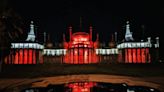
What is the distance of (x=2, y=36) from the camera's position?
30891mm

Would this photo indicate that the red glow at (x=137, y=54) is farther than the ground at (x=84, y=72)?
Yes

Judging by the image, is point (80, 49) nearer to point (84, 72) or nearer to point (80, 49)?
point (80, 49)

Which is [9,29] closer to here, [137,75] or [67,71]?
[67,71]

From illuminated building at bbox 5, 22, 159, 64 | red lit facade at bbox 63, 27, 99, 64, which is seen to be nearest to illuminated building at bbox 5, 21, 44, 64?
illuminated building at bbox 5, 22, 159, 64

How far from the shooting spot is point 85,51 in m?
82.8

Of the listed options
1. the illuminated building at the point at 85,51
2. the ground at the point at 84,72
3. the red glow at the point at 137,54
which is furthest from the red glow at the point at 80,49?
the ground at the point at 84,72

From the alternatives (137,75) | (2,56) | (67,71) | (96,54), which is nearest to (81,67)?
(67,71)

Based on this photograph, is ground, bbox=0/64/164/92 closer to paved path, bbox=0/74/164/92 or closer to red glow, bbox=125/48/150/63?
paved path, bbox=0/74/164/92

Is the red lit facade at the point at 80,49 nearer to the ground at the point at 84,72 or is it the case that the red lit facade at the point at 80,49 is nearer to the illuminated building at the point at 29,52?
the illuminated building at the point at 29,52

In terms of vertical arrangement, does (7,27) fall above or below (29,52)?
above

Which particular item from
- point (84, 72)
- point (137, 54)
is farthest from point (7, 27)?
point (137, 54)

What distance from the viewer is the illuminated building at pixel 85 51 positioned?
8238 centimetres

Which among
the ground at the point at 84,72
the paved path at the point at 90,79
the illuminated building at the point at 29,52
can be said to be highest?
the illuminated building at the point at 29,52

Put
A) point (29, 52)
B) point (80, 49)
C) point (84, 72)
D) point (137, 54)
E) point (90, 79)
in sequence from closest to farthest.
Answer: point (90, 79) → point (84, 72) → point (80, 49) → point (29, 52) → point (137, 54)
